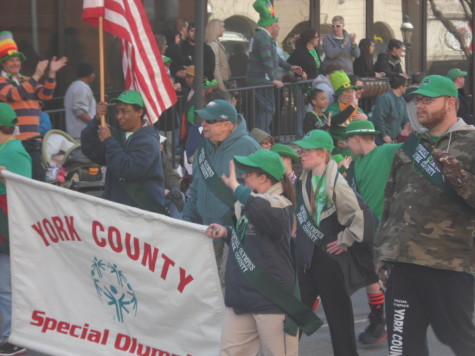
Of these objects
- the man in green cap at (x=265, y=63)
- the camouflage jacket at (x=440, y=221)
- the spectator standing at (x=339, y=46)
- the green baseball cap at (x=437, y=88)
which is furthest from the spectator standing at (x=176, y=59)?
the camouflage jacket at (x=440, y=221)

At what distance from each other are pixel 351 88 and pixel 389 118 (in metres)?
1.72

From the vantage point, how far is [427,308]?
5910 millimetres

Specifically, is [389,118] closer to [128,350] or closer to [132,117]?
[132,117]

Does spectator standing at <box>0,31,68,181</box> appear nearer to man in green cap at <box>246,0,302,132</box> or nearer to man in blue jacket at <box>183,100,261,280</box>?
man in blue jacket at <box>183,100,261,280</box>

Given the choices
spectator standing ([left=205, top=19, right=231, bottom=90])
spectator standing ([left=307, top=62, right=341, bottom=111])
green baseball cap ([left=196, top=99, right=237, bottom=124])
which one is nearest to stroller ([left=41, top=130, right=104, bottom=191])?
spectator standing ([left=205, top=19, right=231, bottom=90])

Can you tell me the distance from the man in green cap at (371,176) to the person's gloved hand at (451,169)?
1846 millimetres

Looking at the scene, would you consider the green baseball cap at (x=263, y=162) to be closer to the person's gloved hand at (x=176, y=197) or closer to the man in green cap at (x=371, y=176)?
the man in green cap at (x=371, y=176)

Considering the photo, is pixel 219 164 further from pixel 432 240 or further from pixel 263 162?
pixel 432 240

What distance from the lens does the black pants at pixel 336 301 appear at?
23.5 ft

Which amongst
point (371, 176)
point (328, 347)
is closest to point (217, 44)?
point (371, 176)

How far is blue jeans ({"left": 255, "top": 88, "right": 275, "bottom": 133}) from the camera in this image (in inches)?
573

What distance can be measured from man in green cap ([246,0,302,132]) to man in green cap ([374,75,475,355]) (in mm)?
8343

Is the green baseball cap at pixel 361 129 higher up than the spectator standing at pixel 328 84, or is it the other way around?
the spectator standing at pixel 328 84

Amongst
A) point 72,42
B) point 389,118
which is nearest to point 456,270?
point 389,118
